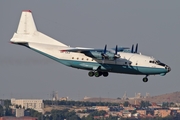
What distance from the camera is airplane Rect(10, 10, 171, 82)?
77.5 metres

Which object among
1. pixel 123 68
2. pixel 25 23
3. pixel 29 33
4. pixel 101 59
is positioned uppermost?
pixel 25 23

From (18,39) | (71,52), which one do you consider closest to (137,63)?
(71,52)

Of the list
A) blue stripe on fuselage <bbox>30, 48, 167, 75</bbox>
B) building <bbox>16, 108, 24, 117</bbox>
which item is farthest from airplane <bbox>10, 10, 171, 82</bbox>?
building <bbox>16, 108, 24, 117</bbox>

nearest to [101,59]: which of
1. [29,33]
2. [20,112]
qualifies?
[29,33]

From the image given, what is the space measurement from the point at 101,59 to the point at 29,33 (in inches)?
418

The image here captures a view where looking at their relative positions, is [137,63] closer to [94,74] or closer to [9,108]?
[94,74]

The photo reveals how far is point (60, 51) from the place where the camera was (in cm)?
8094

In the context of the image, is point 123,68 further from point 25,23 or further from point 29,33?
point 25,23

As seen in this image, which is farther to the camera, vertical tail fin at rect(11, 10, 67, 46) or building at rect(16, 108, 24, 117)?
building at rect(16, 108, 24, 117)

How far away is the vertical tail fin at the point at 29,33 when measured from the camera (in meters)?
83.9

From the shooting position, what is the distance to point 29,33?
278ft

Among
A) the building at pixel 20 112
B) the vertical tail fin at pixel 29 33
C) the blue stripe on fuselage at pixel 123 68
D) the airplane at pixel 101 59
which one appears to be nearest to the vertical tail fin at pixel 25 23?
the vertical tail fin at pixel 29 33

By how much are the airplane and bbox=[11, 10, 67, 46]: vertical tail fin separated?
0.24 metres

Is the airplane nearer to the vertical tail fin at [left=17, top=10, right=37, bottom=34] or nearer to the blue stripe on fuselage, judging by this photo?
the blue stripe on fuselage
